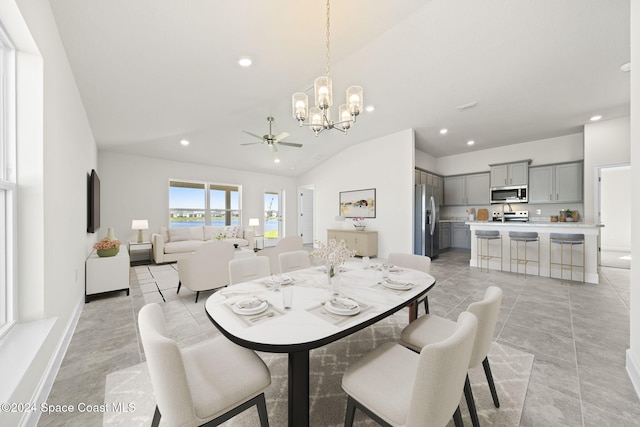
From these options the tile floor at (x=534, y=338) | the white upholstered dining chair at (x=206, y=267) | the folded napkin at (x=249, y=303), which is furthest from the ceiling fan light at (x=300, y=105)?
the tile floor at (x=534, y=338)

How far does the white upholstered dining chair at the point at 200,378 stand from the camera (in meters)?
0.87

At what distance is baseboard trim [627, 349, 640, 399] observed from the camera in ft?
5.32

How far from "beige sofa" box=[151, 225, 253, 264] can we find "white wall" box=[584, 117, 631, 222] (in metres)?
7.80

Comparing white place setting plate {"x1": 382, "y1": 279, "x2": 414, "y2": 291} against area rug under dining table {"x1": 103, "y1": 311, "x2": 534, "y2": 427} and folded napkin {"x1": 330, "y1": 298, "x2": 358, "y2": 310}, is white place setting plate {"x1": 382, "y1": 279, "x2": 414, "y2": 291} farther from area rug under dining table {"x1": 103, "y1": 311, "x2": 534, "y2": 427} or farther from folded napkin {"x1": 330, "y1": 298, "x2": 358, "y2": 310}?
area rug under dining table {"x1": 103, "y1": 311, "x2": 534, "y2": 427}

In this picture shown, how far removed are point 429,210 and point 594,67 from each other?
3.44m

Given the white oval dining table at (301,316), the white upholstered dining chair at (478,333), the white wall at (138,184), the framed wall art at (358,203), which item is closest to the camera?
the white oval dining table at (301,316)

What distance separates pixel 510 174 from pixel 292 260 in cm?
630

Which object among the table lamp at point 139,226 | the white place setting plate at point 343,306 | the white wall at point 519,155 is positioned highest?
the white wall at point 519,155

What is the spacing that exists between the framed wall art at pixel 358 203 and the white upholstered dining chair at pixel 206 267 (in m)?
4.11

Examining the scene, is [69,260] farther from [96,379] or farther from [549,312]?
[549,312]

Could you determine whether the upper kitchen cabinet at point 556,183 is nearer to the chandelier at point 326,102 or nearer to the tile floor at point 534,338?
the tile floor at point 534,338

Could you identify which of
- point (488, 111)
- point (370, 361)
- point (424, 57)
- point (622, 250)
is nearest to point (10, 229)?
point (370, 361)

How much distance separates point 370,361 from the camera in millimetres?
1260

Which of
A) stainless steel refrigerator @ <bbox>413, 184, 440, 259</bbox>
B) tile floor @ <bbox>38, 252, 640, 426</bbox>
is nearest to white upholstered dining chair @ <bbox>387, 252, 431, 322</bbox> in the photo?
tile floor @ <bbox>38, 252, 640, 426</bbox>
